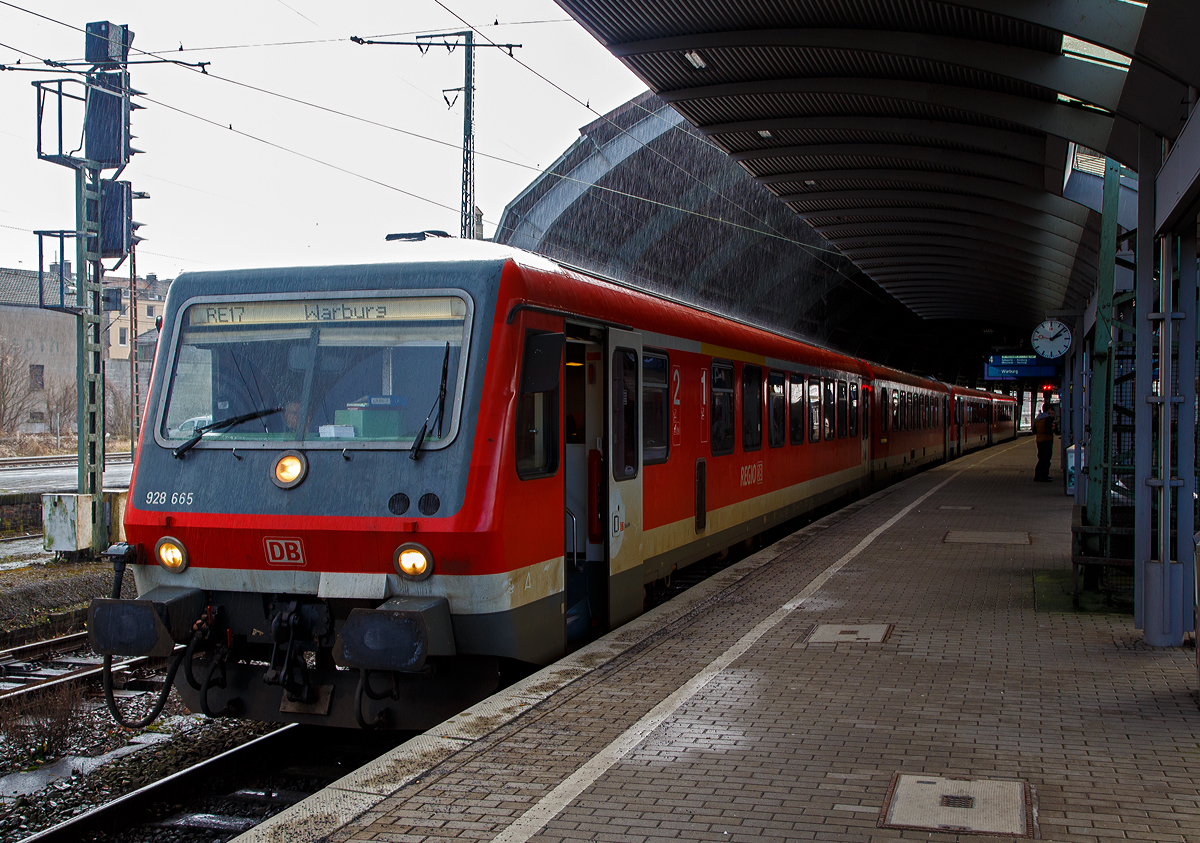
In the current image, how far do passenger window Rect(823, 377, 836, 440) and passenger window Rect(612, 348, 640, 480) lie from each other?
30.1 feet

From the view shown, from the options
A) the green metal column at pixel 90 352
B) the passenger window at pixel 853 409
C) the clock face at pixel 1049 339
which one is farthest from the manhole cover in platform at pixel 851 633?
the passenger window at pixel 853 409

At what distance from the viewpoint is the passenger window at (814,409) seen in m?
16.2

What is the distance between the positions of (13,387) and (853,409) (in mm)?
43222

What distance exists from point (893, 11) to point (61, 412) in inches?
2024

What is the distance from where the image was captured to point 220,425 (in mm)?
6625

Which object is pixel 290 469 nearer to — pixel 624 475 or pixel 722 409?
pixel 624 475

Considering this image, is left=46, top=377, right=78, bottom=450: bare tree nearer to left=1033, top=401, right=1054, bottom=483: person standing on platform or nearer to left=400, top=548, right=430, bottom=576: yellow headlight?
left=1033, top=401, right=1054, bottom=483: person standing on platform

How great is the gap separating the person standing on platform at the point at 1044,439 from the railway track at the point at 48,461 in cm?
2380

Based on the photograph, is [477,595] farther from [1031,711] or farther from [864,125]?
[864,125]

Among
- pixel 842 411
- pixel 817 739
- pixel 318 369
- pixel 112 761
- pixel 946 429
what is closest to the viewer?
pixel 817 739

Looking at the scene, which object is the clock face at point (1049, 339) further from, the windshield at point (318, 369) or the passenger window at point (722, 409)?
the windshield at point (318, 369)

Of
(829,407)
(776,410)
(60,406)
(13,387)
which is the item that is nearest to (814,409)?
(829,407)

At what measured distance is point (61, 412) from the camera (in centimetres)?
5131

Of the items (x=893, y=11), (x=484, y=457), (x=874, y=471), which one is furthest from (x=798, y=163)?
(x=874, y=471)
